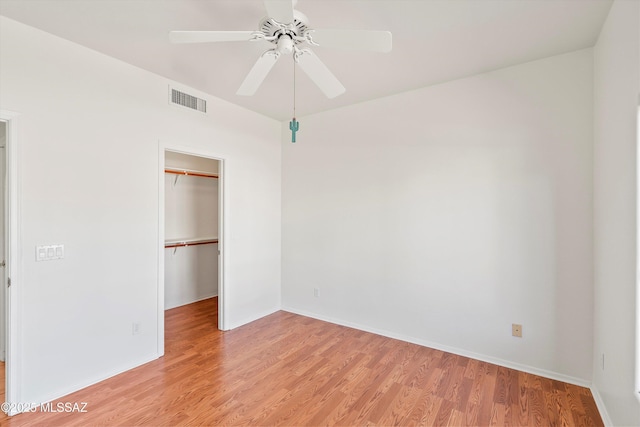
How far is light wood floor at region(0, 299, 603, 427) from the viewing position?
2.10 m

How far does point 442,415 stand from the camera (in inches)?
84.7

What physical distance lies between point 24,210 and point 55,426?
4.85 feet

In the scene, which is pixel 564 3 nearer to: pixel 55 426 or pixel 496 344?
pixel 496 344

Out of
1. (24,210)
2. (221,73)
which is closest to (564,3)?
(221,73)

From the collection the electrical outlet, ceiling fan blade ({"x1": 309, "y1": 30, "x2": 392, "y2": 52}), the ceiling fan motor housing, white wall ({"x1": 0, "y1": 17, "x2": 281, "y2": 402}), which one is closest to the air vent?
white wall ({"x1": 0, "y1": 17, "x2": 281, "y2": 402})

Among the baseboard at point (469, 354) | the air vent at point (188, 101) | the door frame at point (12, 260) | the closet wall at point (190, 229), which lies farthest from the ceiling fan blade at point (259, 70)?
the baseboard at point (469, 354)

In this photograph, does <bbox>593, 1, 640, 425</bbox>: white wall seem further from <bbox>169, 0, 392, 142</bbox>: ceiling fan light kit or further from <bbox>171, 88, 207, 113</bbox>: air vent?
<bbox>171, 88, 207, 113</bbox>: air vent

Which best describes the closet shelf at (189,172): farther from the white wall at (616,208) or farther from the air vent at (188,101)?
the white wall at (616,208)

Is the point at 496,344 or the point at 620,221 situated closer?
the point at 620,221

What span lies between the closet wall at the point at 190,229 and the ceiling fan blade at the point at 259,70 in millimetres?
2386

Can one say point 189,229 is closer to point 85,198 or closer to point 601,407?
point 85,198

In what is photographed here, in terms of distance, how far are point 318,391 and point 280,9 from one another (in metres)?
2.60

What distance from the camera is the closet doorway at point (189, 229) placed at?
→ 443 centimetres

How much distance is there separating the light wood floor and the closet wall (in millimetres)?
1433
